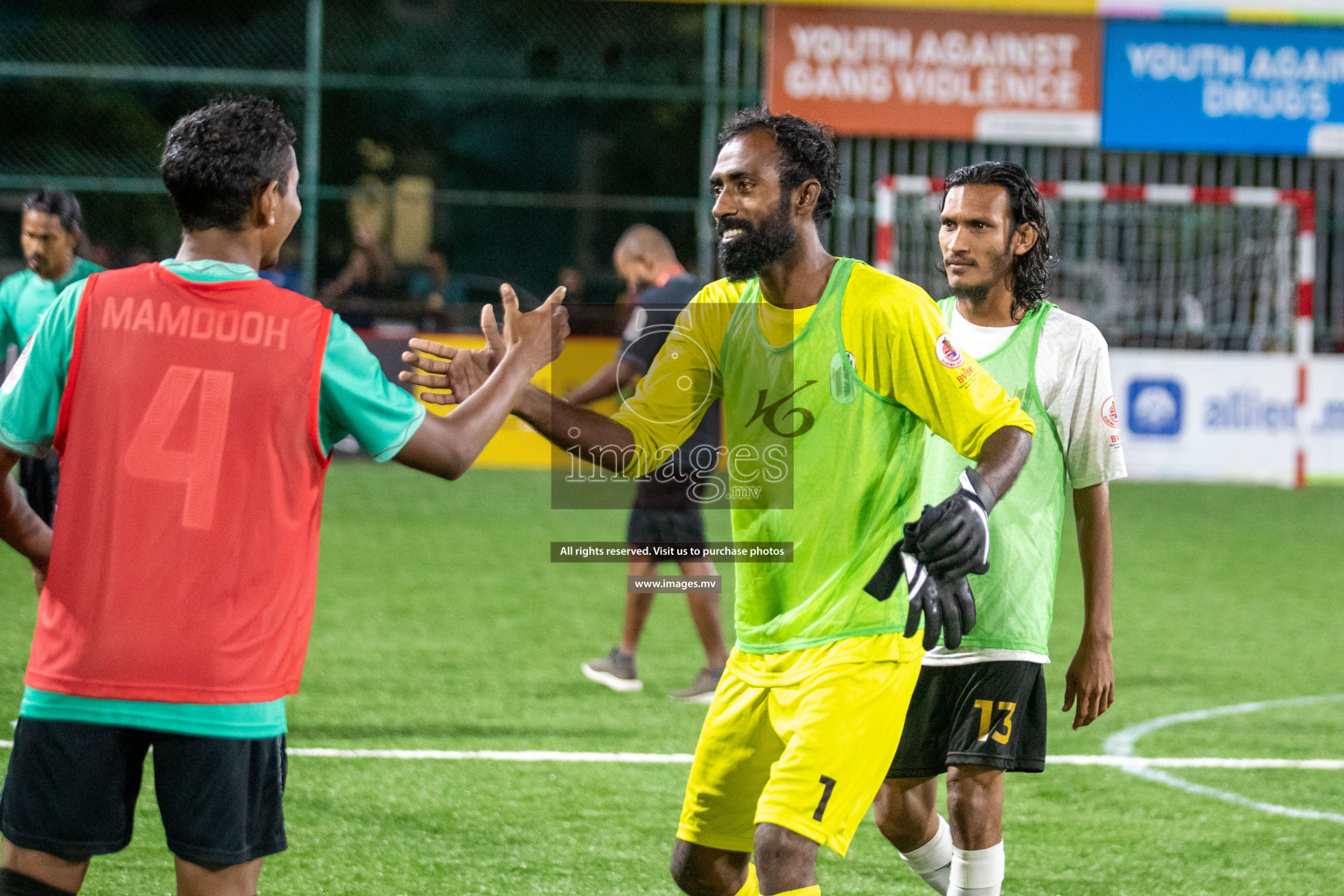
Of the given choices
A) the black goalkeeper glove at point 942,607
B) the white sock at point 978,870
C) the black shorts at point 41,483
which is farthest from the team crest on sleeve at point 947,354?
the black shorts at point 41,483

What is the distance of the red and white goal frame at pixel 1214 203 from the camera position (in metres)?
15.0

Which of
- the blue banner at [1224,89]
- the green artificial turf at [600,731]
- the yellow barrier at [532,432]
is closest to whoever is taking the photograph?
the green artificial turf at [600,731]

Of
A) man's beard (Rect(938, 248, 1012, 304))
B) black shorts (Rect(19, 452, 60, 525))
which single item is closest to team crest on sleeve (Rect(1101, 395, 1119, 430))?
man's beard (Rect(938, 248, 1012, 304))

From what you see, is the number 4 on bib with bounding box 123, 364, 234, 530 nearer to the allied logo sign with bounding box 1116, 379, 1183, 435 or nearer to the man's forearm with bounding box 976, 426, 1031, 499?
the man's forearm with bounding box 976, 426, 1031, 499

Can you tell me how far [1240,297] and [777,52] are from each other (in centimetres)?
554

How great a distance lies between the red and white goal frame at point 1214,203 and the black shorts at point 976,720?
10.7 meters

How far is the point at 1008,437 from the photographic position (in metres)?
3.44

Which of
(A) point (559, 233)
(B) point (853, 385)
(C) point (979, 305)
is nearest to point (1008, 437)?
(B) point (853, 385)

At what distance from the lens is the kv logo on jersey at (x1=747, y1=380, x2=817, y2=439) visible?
3598 millimetres

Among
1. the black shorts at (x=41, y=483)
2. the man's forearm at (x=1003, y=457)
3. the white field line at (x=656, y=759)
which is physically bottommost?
the white field line at (x=656, y=759)

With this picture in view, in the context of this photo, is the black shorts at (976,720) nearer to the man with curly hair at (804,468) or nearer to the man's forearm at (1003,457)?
the man with curly hair at (804,468)

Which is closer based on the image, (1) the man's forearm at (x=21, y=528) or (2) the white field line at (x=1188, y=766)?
(1) the man's forearm at (x=21, y=528)

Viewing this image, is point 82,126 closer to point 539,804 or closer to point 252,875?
point 539,804

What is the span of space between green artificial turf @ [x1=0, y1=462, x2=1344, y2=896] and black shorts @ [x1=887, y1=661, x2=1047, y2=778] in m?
0.92
